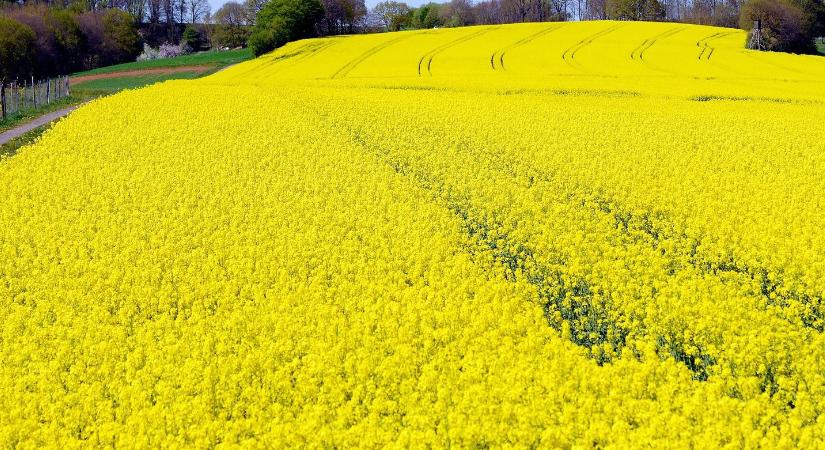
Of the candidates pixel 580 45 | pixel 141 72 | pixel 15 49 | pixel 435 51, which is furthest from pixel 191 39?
pixel 580 45

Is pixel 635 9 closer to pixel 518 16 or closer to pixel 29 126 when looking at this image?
pixel 518 16

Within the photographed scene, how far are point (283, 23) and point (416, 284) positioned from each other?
163 feet

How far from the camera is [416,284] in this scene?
9.24 metres

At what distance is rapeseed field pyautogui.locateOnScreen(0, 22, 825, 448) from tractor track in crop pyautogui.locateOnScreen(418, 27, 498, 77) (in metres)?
21.1

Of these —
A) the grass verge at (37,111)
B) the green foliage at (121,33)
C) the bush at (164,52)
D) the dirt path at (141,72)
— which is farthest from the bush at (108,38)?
the grass verge at (37,111)

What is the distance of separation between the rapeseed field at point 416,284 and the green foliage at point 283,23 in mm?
34817

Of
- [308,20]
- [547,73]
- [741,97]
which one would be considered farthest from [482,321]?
[308,20]

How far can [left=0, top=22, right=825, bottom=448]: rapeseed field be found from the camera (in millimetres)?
6363

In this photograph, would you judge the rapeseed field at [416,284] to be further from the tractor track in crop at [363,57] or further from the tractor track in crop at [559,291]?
the tractor track in crop at [363,57]

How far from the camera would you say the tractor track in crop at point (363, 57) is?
41244 millimetres

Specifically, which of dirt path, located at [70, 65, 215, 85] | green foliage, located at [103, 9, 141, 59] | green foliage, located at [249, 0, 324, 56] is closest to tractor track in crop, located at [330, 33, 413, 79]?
green foliage, located at [249, 0, 324, 56]

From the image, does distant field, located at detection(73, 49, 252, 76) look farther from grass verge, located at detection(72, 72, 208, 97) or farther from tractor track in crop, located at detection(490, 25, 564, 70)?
tractor track in crop, located at detection(490, 25, 564, 70)

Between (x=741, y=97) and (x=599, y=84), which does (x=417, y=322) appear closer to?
(x=741, y=97)

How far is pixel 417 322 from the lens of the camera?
8102mm
